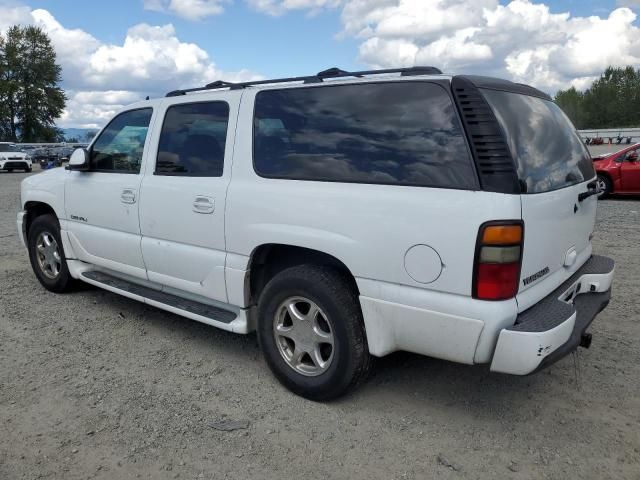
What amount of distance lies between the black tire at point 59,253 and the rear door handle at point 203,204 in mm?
2146

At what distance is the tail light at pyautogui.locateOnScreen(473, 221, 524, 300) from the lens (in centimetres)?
255

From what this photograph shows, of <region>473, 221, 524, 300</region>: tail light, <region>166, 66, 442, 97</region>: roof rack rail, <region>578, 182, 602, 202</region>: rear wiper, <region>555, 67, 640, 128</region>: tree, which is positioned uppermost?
<region>555, 67, 640, 128</region>: tree

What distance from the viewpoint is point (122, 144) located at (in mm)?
4500

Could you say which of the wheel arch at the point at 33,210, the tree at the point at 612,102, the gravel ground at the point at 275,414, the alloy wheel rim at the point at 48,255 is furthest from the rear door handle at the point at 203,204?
the tree at the point at 612,102

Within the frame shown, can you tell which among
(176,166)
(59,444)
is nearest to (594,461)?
(59,444)

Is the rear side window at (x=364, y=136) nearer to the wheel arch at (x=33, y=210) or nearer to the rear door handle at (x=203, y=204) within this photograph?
the rear door handle at (x=203, y=204)

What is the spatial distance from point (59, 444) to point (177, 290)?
1.45 metres

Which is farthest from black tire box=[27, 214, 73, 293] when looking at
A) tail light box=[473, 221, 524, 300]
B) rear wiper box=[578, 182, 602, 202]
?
rear wiper box=[578, 182, 602, 202]

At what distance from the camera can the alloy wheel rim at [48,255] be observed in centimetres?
528

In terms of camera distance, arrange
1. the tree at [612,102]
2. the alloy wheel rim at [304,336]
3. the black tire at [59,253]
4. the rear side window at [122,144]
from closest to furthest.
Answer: the alloy wheel rim at [304,336]
the rear side window at [122,144]
the black tire at [59,253]
the tree at [612,102]

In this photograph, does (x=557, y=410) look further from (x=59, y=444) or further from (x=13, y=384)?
(x=13, y=384)

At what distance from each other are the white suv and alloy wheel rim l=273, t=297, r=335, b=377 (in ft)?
0.04

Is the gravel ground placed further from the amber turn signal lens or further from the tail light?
the amber turn signal lens

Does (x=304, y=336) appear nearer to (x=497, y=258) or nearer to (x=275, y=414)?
(x=275, y=414)
